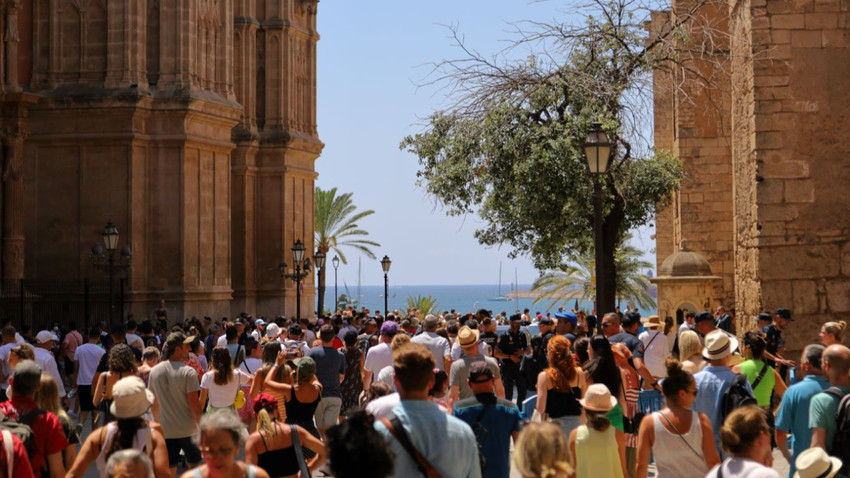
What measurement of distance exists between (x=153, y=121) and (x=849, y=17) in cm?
2076

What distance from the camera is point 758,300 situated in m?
17.0

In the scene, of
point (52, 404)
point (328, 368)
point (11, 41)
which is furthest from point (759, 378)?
point (11, 41)

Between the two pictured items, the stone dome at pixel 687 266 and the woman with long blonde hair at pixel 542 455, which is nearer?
the woman with long blonde hair at pixel 542 455

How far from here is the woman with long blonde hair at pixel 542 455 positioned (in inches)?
236

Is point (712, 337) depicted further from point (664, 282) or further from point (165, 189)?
point (165, 189)

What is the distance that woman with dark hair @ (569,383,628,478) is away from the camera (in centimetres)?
794

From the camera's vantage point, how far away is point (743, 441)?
6.35m

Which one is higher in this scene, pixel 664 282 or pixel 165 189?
pixel 165 189

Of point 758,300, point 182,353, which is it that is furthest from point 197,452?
point 758,300

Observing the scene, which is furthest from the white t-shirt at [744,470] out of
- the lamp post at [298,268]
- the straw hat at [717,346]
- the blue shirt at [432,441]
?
the lamp post at [298,268]

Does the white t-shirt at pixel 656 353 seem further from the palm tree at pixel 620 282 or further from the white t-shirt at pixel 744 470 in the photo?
the palm tree at pixel 620 282

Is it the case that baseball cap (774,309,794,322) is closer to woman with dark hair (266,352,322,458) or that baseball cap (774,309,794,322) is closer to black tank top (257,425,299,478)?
woman with dark hair (266,352,322,458)

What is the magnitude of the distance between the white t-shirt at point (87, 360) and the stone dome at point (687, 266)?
1774 centimetres

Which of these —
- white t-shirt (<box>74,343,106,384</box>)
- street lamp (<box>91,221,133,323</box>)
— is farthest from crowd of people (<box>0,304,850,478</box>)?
street lamp (<box>91,221,133,323</box>)
